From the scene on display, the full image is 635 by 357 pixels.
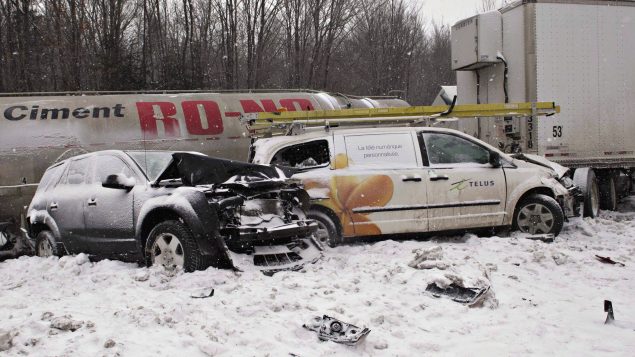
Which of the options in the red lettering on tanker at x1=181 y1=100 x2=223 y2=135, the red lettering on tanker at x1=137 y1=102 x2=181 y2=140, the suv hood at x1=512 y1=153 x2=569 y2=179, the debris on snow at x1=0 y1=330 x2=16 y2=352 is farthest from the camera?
the red lettering on tanker at x1=181 y1=100 x2=223 y2=135

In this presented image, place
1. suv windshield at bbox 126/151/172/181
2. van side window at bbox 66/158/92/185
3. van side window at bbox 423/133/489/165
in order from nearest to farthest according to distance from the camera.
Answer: suv windshield at bbox 126/151/172/181 → van side window at bbox 66/158/92/185 → van side window at bbox 423/133/489/165

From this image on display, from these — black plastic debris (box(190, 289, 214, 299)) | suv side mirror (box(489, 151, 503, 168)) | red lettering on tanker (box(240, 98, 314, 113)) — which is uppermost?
red lettering on tanker (box(240, 98, 314, 113))

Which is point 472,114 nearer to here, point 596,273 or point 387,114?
point 387,114

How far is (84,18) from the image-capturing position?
20.8 metres

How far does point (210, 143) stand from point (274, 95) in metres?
2.21

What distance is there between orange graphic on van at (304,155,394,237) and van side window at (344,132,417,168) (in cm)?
25

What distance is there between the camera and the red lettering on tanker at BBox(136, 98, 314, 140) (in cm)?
1152

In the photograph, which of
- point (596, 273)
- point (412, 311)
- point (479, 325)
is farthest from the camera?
point (596, 273)

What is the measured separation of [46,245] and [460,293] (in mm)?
5122

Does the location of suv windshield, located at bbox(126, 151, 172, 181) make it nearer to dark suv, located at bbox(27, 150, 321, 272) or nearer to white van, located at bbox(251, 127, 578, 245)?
dark suv, located at bbox(27, 150, 321, 272)

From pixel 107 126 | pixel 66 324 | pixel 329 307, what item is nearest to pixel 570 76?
pixel 329 307

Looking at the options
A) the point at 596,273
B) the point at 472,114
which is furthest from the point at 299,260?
the point at 472,114

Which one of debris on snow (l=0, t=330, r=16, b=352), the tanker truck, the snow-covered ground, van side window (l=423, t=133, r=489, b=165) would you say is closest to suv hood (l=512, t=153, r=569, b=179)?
van side window (l=423, t=133, r=489, b=165)

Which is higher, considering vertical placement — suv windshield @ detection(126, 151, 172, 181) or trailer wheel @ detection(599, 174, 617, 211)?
suv windshield @ detection(126, 151, 172, 181)
